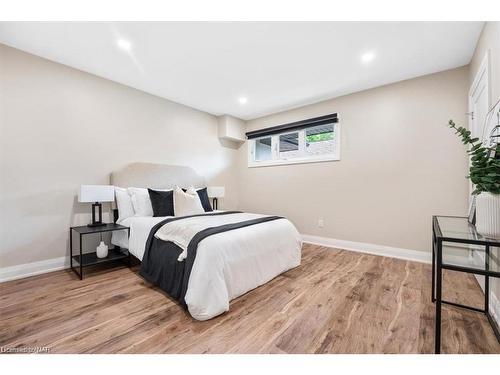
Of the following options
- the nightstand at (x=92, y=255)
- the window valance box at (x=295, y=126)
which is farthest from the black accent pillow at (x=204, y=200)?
the window valance box at (x=295, y=126)

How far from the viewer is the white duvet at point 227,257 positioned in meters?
1.71

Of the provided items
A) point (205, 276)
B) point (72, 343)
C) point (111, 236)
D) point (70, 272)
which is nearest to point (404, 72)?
point (205, 276)

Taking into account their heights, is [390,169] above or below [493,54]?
below

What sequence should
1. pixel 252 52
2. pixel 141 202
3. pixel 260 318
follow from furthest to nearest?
pixel 141 202
pixel 252 52
pixel 260 318

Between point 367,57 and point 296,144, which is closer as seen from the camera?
point 367,57

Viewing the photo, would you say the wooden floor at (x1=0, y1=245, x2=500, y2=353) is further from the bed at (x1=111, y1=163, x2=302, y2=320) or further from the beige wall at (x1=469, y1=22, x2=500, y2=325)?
the beige wall at (x1=469, y1=22, x2=500, y2=325)

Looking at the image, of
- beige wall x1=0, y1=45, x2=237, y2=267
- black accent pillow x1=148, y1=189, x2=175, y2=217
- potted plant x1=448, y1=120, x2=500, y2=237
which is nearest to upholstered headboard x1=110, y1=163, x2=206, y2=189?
beige wall x1=0, y1=45, x2=237, y2=267

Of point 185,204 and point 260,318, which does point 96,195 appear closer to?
point 185,204

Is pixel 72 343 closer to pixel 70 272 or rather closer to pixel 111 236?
pixel 70 272

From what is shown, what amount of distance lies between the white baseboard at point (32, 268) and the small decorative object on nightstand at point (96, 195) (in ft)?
1.75

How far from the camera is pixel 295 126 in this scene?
4129 mm

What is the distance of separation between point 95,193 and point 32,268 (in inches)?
41.1

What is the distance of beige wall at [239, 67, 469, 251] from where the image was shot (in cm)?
280

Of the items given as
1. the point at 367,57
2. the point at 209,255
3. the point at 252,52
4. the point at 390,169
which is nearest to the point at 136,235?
the point at 209,255
